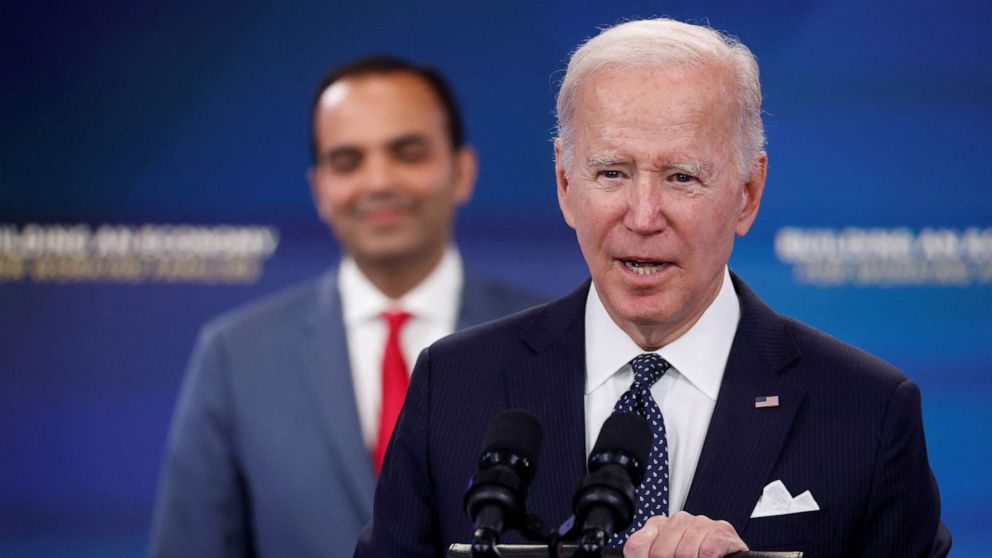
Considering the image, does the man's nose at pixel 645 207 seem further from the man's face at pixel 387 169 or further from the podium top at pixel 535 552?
the man's face at pixel 387 169

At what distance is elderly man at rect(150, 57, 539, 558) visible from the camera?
3.55 meters

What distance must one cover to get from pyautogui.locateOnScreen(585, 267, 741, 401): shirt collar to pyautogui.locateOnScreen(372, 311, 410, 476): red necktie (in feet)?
4.77

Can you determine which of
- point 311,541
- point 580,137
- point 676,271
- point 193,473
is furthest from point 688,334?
point 193,473

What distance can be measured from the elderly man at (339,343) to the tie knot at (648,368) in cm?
149

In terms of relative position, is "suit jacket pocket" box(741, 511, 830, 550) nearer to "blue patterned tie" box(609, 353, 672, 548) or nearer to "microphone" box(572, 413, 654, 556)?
"blue patterned tie" box(609, 353, 672, 548)

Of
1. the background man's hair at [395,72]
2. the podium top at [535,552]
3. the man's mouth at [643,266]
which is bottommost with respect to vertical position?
the podium top at [535,552]

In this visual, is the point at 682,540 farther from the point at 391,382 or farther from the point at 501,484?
the point at 391,382

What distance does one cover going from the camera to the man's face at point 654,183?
6.70ft

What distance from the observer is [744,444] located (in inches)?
81.9

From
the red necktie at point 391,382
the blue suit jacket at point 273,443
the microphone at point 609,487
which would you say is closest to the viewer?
the microphone at point 609,487

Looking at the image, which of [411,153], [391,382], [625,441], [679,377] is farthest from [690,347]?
[411,153]

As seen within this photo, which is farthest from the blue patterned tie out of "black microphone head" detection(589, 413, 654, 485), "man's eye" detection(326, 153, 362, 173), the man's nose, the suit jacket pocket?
"man's eye" detection(326, 153, 362, 173)

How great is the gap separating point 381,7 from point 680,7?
33.4 inches

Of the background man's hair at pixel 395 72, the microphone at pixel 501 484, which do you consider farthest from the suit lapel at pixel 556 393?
the background man's hair at pixel 395 72
